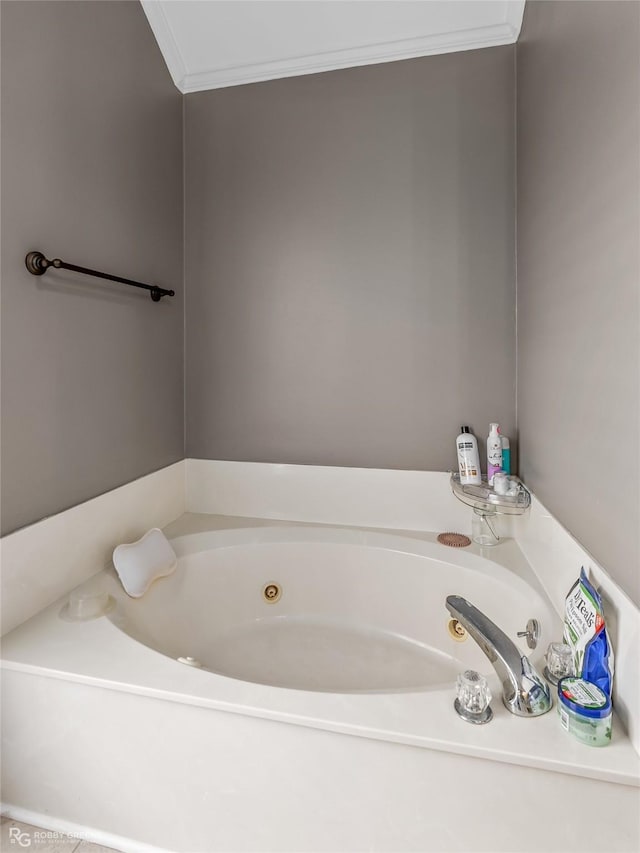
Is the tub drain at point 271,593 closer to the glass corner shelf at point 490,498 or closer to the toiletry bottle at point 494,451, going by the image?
the glass corner shelf at point 490,498

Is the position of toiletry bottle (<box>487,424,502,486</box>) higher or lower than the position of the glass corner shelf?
higher

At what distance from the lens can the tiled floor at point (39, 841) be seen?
101 cm

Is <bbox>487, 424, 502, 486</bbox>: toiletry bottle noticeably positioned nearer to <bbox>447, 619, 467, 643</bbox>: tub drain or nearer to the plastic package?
<bbox>447, 619, 467, 643</bbox>: tub drain

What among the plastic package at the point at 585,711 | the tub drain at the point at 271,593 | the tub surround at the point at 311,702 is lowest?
the tub drain at the point at 271,593

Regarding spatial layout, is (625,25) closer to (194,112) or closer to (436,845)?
(436,845)

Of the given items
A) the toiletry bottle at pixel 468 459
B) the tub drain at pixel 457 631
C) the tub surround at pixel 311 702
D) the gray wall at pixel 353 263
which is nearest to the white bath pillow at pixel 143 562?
the tub surround at pixel 311 702

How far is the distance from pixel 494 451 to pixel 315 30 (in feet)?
5.62

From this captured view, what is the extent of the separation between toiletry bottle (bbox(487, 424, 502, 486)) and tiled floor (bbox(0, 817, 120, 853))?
149 cm

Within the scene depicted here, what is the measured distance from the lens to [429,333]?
178cm

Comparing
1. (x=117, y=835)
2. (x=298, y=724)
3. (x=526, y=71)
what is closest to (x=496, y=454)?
(x=298, y=724)

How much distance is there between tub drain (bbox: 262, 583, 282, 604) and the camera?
5.76ft

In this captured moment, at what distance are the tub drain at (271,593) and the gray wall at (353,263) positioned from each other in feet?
1.67

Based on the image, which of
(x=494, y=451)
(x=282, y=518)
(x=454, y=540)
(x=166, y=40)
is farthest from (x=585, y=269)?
(x=166, y=40)

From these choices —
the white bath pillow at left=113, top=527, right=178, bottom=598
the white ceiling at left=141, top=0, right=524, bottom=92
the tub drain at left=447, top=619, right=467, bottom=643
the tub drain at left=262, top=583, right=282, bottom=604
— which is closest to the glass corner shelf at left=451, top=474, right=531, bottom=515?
the tub drain at left=447, top=619, right=467, bottom=643
